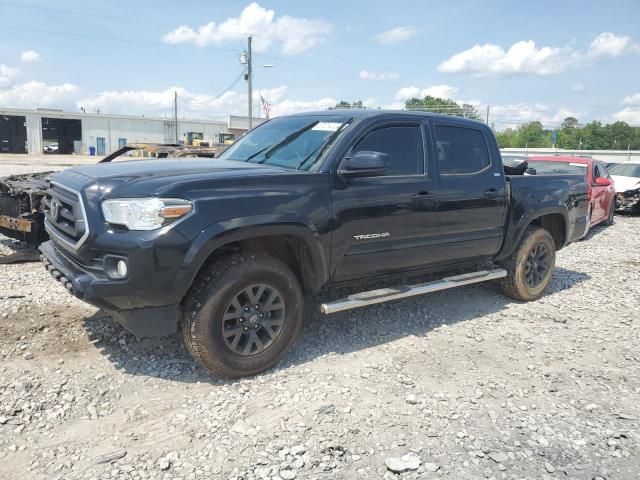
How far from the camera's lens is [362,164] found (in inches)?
150

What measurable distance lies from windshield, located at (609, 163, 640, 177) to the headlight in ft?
50.5

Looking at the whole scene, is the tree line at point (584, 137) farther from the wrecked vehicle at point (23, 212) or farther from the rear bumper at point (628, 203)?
the wrecked vehicle at point (23, 212)

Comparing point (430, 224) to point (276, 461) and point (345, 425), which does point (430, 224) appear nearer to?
point (345, 425)

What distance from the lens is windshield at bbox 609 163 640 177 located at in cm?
1482

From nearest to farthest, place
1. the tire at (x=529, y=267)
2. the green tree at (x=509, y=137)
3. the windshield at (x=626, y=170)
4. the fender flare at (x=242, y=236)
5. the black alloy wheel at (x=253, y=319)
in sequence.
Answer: the fender flare at (x=242, y=236) → the black alloy wheel at (x=253, y=319) → the tire at (x=529, y=267) → the windshield at (x=626, y=170) → the green tree at (x=509, y=137)

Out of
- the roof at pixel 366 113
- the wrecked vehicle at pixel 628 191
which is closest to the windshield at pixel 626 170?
the wrecked vehicle at pixel 628 191

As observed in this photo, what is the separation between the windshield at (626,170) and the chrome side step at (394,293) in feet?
39.3

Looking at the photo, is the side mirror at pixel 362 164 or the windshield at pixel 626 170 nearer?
the side mirror at pixel 362 164

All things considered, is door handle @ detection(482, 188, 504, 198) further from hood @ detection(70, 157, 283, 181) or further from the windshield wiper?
hood @ detection(70, 157, 283, 181)

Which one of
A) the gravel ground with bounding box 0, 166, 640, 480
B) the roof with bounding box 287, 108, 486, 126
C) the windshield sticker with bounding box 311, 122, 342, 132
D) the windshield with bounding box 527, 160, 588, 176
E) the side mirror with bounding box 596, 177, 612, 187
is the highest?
the roof with bounding box 287, 108, 486, 126

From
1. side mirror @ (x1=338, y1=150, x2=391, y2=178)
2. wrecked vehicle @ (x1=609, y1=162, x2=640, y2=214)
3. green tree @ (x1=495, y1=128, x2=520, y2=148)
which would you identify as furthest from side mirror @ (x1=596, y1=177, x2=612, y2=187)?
green tree @ (x1=495, y1=128, x2=520, y2=148)

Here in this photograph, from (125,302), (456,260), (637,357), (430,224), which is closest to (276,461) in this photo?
(125,302)

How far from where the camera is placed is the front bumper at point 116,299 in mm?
3133

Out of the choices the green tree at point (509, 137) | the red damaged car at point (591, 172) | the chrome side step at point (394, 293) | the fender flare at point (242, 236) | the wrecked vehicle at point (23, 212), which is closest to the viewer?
the fender flare at point (242, 236)
